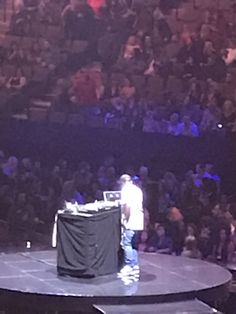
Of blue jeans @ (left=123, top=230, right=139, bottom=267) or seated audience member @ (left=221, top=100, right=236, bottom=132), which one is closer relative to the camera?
blue jeans @ (left=123, top=230, right=139, bottom=267)

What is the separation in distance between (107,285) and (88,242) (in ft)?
1.61

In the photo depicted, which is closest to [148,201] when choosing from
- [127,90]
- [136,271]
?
[127,90]

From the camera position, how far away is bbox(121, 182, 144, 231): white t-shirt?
8219mm

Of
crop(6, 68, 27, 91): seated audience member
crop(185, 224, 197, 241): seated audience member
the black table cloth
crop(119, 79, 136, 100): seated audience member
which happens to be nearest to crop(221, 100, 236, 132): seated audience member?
crop(119, 79, 136, 100): seated audience member

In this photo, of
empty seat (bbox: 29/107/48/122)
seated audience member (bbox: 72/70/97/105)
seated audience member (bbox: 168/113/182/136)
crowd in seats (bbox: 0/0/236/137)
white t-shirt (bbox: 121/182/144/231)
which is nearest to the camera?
white t-shirt (bbox: 121/182/144/231)

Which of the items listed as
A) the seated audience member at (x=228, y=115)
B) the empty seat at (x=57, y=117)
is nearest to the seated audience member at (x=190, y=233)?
the seated audience member at (x=228, y=115)

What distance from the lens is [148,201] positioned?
508 inches

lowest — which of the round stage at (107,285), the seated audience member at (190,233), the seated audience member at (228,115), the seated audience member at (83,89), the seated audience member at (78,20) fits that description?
the seated audience member at (190,233)

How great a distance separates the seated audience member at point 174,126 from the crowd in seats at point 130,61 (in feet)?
0.06

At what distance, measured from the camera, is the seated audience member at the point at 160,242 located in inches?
499

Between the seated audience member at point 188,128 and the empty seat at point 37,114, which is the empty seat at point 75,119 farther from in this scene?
the seated audience member at point 188,128

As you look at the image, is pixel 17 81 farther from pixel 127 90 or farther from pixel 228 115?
pixel 228 115

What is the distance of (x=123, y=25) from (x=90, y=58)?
878mm

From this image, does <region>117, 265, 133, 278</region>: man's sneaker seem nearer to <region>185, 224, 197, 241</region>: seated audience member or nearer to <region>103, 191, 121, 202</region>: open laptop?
<region>103, 191, 121, 202</region>: open laptop
